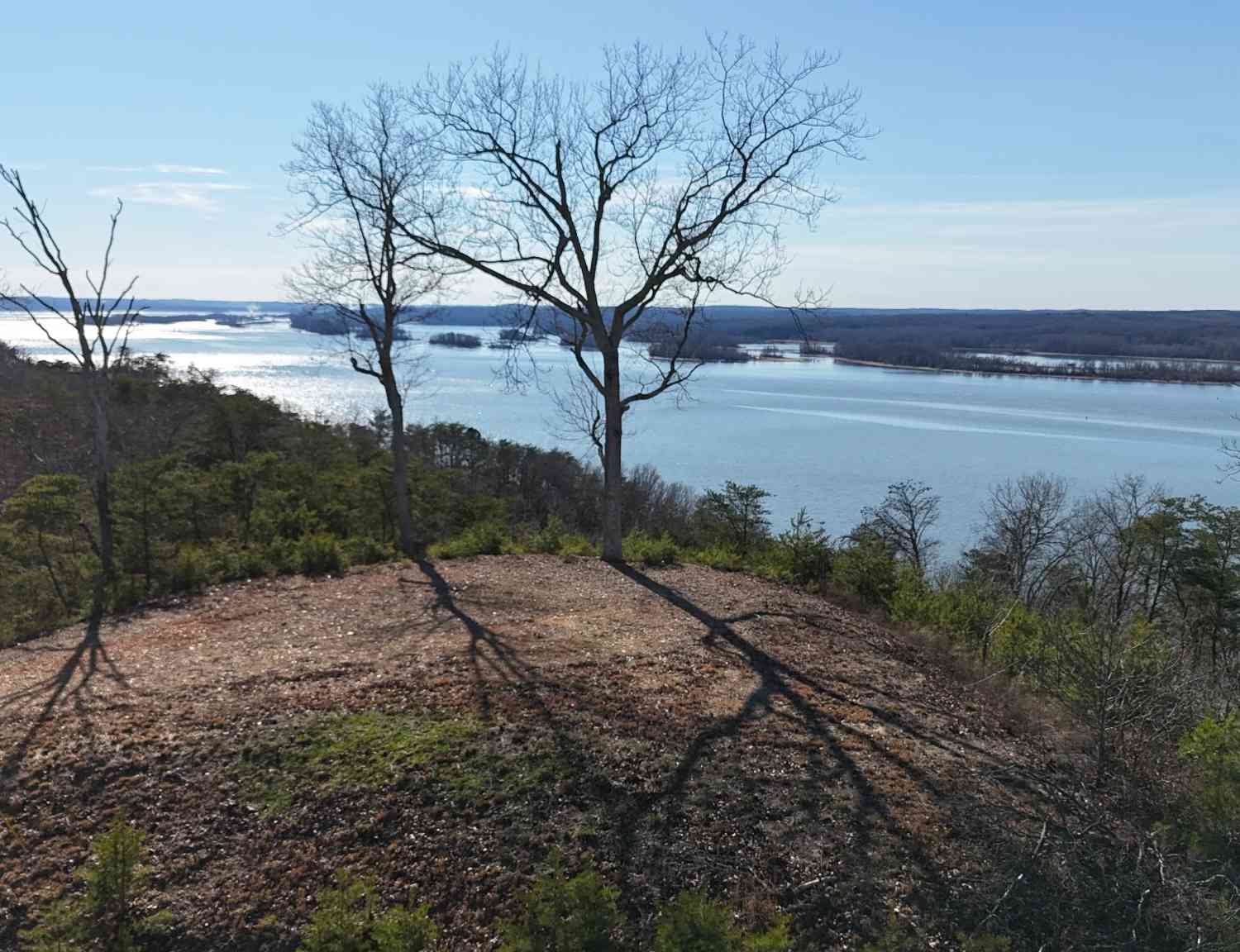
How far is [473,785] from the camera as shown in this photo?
445 cm

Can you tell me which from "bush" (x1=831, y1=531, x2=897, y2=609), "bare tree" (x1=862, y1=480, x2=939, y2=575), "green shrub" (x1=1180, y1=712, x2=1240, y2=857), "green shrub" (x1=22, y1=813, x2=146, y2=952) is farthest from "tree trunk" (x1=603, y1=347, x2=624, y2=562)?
"bare tree" (x1=862, y1=480, x2=939, y2=575)

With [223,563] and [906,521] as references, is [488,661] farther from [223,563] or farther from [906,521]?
[906,521]

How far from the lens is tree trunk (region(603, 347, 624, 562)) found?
1034 centimetres

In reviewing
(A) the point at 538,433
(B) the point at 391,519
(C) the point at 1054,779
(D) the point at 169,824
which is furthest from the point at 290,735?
(A) the point at 538,433

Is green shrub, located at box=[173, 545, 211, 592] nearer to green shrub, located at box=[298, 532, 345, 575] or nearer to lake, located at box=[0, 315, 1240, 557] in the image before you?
green shrub, located at box=[298, 532, 345, 575]

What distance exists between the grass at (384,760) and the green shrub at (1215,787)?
328 cm

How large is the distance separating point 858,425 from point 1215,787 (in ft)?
160

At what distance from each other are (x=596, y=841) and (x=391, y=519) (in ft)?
41.5

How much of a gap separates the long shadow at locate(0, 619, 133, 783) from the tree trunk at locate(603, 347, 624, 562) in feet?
18.4

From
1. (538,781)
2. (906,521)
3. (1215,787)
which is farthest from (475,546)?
(906,521)

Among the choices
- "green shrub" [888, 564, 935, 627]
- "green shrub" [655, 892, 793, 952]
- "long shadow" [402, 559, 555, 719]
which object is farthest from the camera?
"green shrub" [888, 564, 935, 627]

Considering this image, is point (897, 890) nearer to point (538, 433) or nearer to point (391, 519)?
point (391, 519)

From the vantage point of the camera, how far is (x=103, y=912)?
136 inches

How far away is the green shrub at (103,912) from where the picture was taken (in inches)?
127
